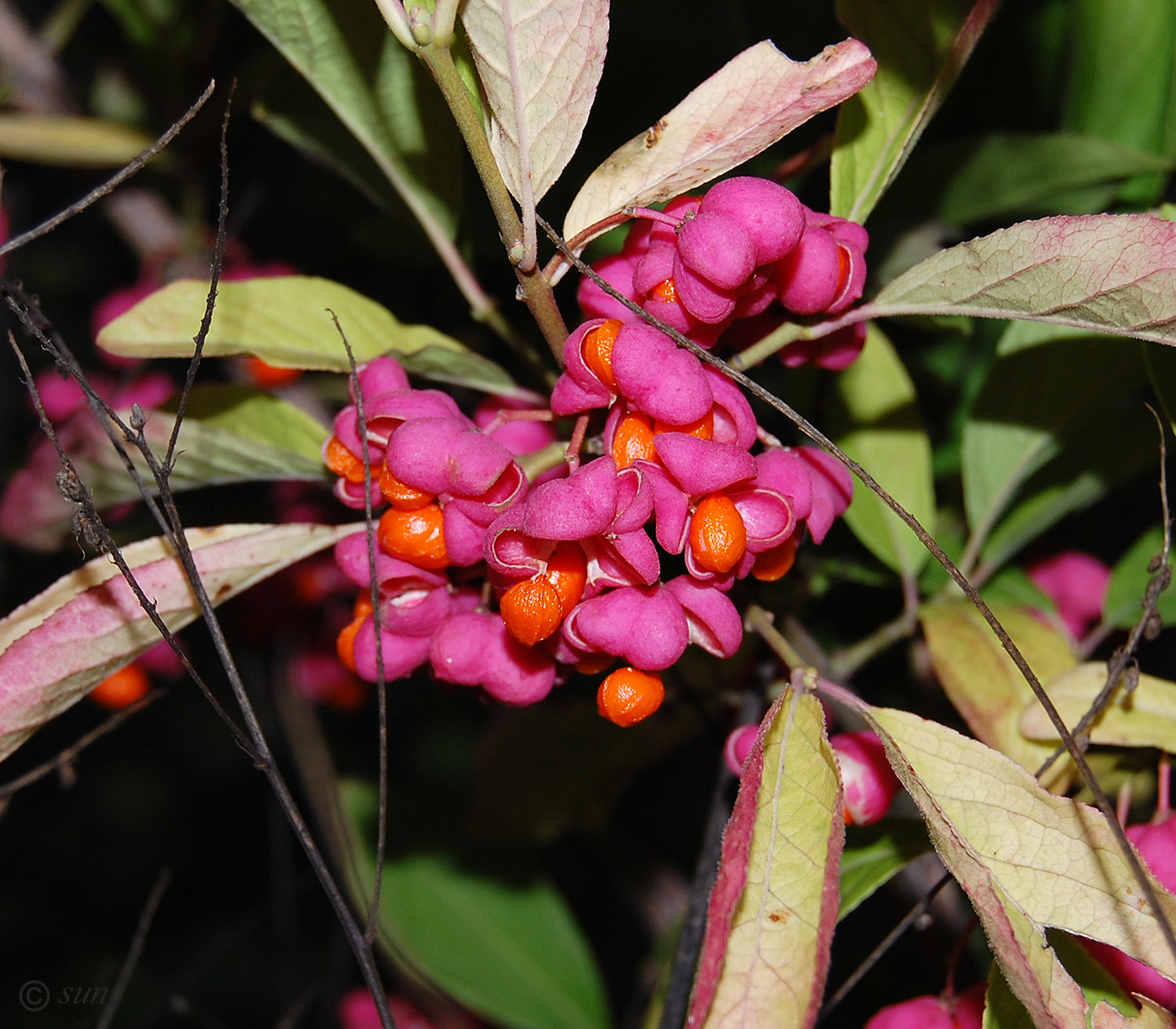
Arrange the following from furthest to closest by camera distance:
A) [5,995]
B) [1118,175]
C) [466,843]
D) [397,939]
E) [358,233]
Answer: [5,995]
[466,843]
[397,939]
[358,233]
[1118,175]

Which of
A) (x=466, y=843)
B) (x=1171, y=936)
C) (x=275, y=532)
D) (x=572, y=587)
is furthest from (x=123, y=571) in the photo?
(x=466, y=843)

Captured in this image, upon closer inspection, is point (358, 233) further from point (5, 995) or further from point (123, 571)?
point (5, 995)

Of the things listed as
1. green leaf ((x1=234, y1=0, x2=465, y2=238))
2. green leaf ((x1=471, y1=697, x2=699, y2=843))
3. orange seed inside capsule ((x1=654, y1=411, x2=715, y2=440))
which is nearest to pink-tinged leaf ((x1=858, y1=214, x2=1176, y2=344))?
orange seed inside capsule ((x1=654, y1=411, x2=715, y2=440))

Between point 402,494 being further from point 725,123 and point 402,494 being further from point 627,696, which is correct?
point 725,123

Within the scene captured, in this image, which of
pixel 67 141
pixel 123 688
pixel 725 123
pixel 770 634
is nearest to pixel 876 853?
pixel 770 634

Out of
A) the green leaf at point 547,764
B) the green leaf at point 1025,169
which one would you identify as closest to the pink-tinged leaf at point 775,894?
the green leaf at point 1025,169

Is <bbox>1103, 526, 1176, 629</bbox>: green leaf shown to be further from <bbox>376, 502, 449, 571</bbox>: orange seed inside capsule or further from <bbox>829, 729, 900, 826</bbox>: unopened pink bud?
<bbox>376, 502, 449, 571</bbox>: orange seed inside capsule

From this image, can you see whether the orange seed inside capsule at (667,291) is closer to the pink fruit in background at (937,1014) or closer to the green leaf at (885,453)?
the green leaf at (885,453)
